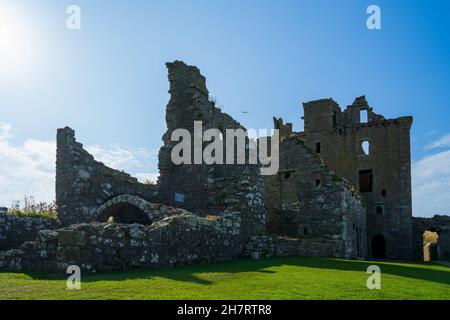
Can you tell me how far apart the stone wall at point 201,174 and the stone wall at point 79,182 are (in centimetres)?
243

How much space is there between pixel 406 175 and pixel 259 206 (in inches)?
1179

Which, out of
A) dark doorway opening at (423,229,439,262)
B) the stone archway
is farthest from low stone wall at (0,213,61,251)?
dark doorway opening at (423,229,439,262)

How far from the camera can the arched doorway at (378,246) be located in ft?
149

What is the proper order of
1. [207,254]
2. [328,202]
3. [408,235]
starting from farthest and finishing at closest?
[408,235], [328,202], [207,254]

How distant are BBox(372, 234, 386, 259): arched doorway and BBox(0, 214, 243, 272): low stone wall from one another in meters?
34.9

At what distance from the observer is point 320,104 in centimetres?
4828

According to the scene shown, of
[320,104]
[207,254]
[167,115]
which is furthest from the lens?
[320,104]

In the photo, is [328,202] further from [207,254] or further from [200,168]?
[207,254]

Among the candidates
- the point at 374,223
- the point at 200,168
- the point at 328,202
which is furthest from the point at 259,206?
the point at 374,223

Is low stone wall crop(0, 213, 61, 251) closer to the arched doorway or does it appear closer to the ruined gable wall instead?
the ruined gable wall

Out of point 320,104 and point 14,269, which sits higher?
point 320,104

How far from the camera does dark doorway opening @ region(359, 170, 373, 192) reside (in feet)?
155
